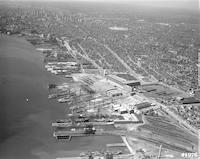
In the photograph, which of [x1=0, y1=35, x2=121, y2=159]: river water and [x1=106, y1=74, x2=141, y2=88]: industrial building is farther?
[x1=106, y1=74, x2=141, y2=88]: industrial building

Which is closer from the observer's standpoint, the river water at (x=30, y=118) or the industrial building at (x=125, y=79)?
the river water at (x=30, y=118)

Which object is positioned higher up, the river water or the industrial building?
the industrial building

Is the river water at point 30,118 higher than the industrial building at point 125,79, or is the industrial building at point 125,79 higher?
the industrial building at point 125,79

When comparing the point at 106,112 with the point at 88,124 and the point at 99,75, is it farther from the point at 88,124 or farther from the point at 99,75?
the point at 99,75

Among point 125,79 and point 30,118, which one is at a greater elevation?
point 125,79

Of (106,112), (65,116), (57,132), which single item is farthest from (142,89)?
(57,132)

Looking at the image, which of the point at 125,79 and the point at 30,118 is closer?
the point at 30,118

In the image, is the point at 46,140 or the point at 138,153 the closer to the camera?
the point at 138,153

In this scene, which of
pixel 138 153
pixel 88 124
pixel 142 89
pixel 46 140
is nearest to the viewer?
pixel 138 153
